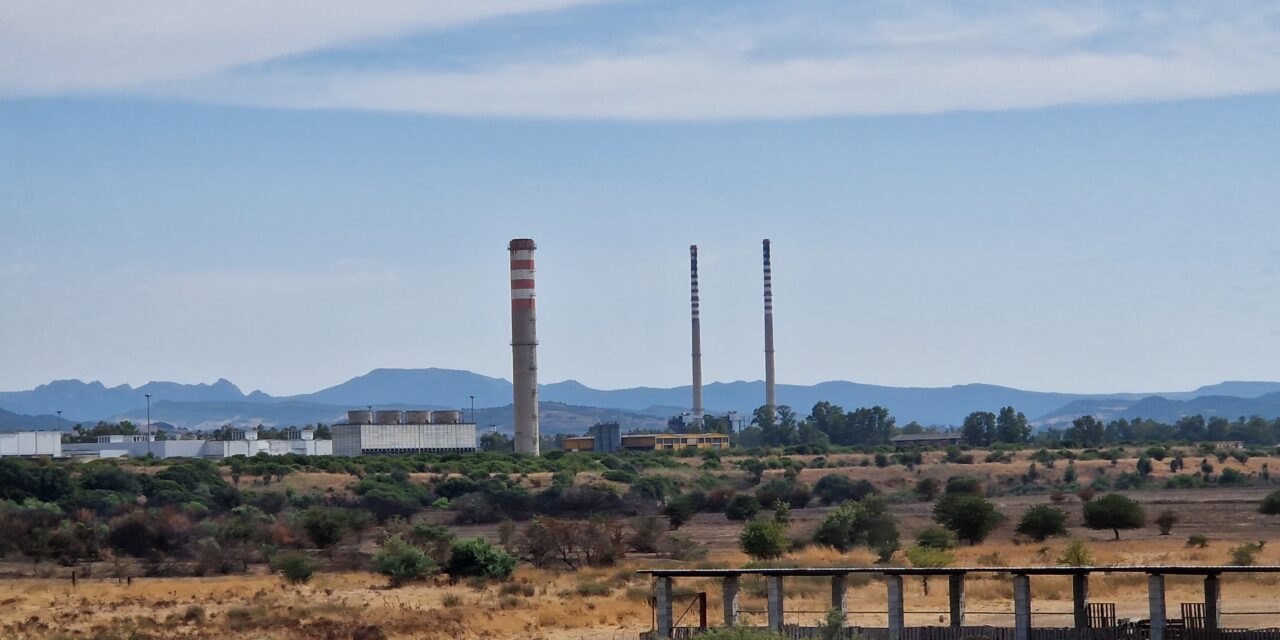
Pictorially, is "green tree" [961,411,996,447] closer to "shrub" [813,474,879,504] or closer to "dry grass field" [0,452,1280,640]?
"shrub" [813,474,879,504]

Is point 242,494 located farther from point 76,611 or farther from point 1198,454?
point 1198,454

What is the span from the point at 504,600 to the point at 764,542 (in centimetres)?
1370

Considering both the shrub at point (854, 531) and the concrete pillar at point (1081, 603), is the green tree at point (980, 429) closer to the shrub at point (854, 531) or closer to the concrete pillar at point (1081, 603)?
the shrub at point (854, 531)

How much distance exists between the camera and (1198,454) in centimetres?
13625

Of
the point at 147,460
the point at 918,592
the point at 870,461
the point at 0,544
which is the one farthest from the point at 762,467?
the point at 918,592

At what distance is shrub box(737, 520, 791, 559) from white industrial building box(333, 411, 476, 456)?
4036 inches

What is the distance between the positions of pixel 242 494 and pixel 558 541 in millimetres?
38896

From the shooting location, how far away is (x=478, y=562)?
55875 millimetres

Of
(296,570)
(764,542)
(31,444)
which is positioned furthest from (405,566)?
(31,444)

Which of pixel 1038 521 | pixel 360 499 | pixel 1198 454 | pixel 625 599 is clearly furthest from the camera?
pixel 1198 454

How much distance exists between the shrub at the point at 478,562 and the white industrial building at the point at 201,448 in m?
106

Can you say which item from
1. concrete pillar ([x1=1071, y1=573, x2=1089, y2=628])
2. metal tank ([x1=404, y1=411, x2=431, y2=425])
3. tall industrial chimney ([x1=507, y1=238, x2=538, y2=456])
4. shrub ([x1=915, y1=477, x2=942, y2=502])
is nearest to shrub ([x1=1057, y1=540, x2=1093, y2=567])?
concrete pillar ([x1=1071, y1=573, x2=1089, y2=628])

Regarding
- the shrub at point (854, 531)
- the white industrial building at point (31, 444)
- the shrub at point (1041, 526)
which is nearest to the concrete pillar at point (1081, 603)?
→ the shrub at point (854, 531)

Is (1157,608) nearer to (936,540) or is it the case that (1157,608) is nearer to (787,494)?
(936,540)
